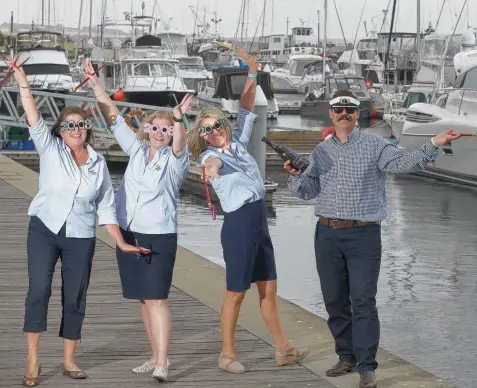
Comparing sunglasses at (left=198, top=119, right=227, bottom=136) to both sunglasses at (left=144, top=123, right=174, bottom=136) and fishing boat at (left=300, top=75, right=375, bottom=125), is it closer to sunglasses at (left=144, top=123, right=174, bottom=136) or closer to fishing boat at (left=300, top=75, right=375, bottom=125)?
sunglasses at (left=144, top=123, right=174, bottom=136)

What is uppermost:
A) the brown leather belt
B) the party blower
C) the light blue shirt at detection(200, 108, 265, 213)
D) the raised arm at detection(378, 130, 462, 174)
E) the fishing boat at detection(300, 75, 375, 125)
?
the raised arm at detection(378, 130, 462, 174)

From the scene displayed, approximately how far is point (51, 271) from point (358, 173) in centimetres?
184

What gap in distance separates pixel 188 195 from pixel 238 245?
17278 millimetres

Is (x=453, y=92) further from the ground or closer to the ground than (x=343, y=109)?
closer to the ground

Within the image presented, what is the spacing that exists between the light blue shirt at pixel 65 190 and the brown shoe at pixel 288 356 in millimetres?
1332

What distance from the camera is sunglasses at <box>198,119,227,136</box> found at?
7090 mm

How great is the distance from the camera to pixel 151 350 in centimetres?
777

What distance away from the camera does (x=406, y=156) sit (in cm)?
678

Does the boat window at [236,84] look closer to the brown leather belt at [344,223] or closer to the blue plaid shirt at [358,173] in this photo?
the blue plaid shirt at [358,173]

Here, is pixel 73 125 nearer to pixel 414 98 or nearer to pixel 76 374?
pixel 76 374

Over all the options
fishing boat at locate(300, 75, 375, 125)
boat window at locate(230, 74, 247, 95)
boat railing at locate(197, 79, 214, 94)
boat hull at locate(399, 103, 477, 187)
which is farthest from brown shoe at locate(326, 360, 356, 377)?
fishing boat at locate(300, 75, 375, 125)

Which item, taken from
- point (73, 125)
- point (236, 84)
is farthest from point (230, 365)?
point (236, 84)

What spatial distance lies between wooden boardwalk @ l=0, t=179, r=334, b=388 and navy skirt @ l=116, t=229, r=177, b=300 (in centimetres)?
52

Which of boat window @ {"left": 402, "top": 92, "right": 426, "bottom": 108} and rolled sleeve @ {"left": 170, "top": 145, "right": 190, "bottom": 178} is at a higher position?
rolled sleeve @ {"left": 170, "top": 145, "right": 190, "bottom": 178}
